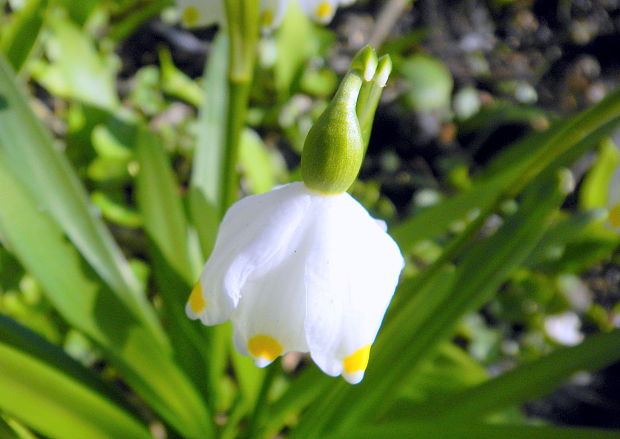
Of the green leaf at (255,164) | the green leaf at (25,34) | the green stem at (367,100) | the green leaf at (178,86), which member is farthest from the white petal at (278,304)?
the green leaf at (178,86)

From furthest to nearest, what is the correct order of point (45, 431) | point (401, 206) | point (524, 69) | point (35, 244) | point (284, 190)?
point (524, 69) → point (401, 206) → point (35, 244) → point (45, 431) → point (284, 190)

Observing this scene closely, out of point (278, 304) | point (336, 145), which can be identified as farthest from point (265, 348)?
point (336, 145)

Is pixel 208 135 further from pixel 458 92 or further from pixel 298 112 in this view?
pixel 458 92

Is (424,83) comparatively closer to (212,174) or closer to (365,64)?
(212,174)

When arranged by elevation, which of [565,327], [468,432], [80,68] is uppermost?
[80,68]

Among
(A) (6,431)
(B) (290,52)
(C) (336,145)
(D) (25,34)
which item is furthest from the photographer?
(B) (290,52)

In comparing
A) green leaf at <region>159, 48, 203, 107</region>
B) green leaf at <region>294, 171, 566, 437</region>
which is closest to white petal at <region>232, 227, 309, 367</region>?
green leaf at <region>294, 171, 566, 437</region>

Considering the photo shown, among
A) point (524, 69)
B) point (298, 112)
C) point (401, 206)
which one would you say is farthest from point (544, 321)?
point (524, 69)
